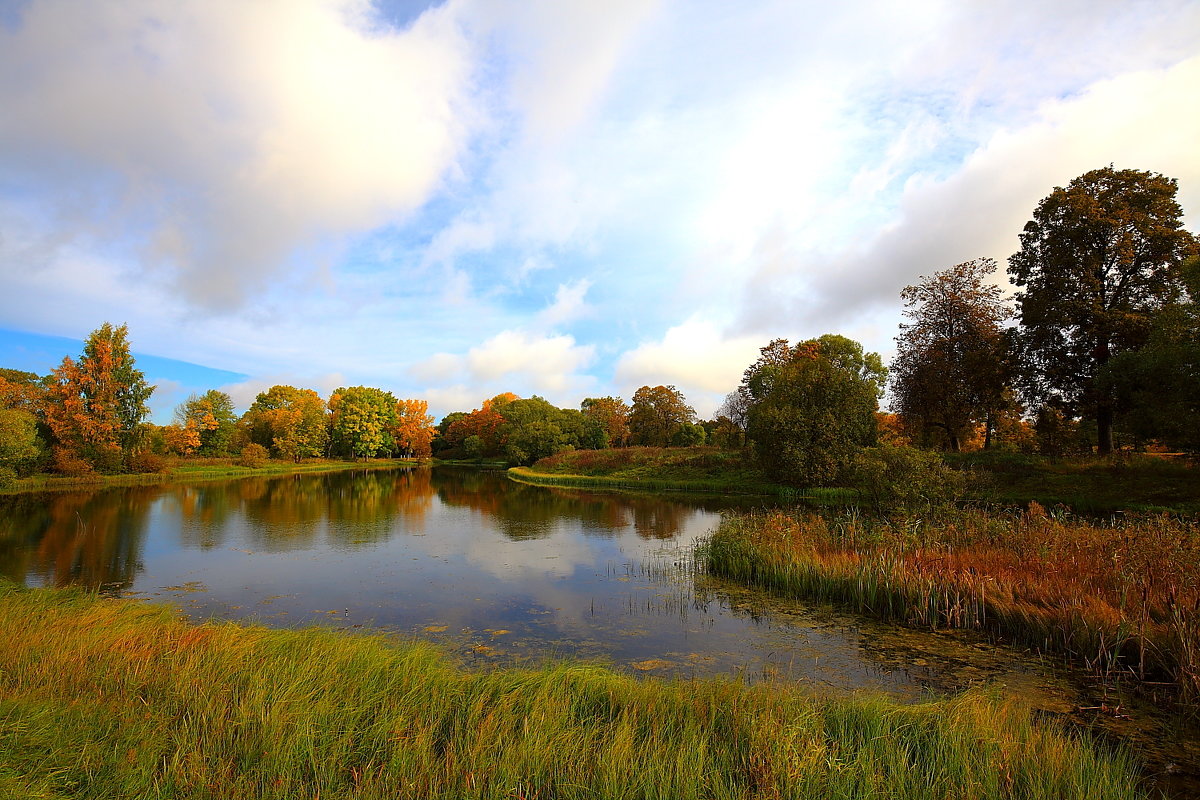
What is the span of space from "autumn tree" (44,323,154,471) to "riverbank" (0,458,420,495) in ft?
4.27

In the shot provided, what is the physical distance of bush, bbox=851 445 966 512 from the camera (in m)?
15.1

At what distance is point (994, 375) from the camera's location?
28984 mm

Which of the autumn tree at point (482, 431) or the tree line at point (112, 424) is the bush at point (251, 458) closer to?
the tree line at point (112, 424)

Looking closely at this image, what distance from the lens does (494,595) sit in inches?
495

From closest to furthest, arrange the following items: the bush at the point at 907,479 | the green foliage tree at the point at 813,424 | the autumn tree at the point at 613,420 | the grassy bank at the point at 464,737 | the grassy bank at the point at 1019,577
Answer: the grassy bank at the point at 464,737
the grassy bank at the point at 1019,577
the bush at the point at 907,479
the green foliage tree at the point at 813,424
the autumn tree at the point at 613,420

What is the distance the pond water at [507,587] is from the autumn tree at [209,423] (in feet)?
92.7

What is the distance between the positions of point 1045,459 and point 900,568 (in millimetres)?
22305

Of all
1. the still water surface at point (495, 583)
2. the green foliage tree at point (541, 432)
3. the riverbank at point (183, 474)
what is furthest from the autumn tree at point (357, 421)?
the still water surface at point (495, 583)

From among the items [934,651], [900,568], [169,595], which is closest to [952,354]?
[900,568]

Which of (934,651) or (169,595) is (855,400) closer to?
(934,651)

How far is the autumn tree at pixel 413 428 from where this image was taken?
8625 cm

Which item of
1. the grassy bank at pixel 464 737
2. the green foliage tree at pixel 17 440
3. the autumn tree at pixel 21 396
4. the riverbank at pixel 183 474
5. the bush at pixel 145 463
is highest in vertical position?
the autumn tree at pixel 21 396

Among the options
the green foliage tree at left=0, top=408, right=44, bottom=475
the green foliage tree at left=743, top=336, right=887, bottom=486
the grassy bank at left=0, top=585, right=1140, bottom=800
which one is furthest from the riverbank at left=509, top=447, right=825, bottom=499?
the green foliage tree at left=0, top=408, right=44, bottom=475

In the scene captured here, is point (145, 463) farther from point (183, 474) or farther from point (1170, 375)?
point (1170, 375)
